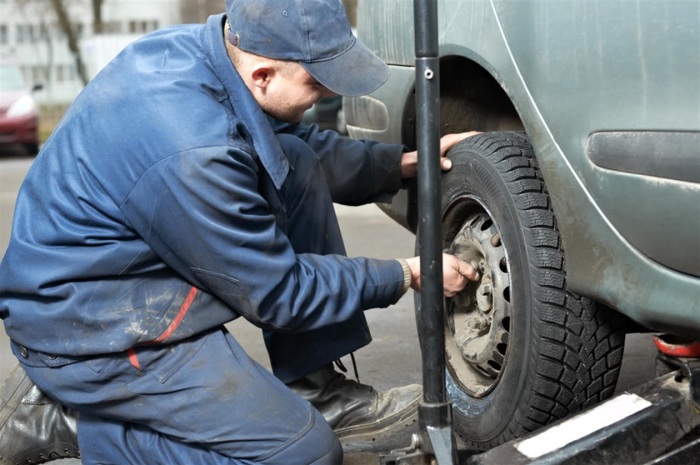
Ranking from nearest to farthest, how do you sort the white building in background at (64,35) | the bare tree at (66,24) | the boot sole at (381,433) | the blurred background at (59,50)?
the boot sole at (381,433)
the blurred background at (59,50)
the bare tree at (66,24)
the white building in background at (64,35)

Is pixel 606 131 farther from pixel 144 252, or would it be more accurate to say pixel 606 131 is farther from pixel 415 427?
pixel 415 427

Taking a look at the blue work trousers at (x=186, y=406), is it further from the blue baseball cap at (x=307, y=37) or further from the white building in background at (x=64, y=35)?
the white building in background at (x=64, y=35)

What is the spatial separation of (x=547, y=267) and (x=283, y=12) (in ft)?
2.54

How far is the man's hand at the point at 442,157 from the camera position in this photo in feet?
8.92

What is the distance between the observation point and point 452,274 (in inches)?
97.0

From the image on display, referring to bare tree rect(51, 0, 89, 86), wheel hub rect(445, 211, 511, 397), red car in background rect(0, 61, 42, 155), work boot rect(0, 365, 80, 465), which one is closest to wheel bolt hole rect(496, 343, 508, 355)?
wheel hub rect(445, 211, 511, 397)

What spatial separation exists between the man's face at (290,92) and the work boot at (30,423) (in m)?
0.92

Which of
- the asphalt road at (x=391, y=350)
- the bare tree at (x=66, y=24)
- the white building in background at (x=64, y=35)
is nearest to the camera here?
the asphalt road at (x=391, y=350)

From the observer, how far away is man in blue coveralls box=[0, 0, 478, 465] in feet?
7.41

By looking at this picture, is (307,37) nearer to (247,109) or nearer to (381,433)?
(247,109)

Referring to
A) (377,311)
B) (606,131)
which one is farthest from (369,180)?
(377,311)

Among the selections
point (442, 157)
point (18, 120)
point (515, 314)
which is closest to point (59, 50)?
point (18, 120)

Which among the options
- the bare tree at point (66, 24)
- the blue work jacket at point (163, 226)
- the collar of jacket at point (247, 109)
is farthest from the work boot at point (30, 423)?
the bare tree at point (66, 24)

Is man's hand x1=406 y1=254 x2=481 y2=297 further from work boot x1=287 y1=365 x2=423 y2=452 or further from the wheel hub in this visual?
work boot x1=287 y1=365 x2=423 y2=452
